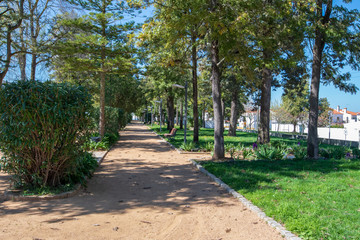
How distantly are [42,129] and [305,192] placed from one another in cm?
536

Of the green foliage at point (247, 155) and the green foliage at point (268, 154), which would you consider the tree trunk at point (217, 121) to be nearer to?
the green foliage at point (247, 155)

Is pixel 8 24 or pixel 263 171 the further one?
pixel 8 24

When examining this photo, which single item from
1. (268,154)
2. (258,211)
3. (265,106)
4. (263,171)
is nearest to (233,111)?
(265,106)

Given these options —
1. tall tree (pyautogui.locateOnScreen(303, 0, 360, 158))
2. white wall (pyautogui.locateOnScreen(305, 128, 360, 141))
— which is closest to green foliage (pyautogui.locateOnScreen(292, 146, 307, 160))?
tall tree (pyautogui.locateOnScreen(303, 0, 360, 158))

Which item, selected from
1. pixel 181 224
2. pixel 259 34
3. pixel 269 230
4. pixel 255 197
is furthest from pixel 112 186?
pixel 259 34

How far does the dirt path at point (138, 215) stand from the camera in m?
3.94

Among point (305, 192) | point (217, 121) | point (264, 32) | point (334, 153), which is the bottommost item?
point (305, 192)

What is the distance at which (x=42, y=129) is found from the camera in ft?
17.7

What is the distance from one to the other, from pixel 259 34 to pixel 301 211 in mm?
7857

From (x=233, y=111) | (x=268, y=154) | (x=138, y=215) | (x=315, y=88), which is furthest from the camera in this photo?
(x=233, y=111)

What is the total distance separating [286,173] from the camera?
7816mm

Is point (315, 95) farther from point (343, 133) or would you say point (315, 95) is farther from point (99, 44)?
point (343, 133)

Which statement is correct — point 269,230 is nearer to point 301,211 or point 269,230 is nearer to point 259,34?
point 301,211

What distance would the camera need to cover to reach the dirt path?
12.9ft
